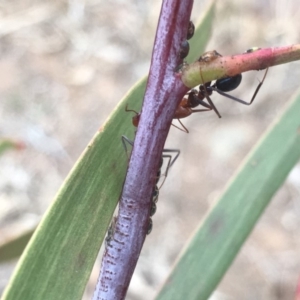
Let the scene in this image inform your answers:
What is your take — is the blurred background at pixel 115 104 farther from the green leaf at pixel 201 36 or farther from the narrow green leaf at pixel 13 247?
the green leaf at pixel 201 36

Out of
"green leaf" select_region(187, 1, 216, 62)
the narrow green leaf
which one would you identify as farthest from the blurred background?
"green leaf" select_region(187, 1, 216, 62)

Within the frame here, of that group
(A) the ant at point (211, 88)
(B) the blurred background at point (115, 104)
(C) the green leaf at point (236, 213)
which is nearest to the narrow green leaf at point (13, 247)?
(C) the green leaf at point (236, 213)

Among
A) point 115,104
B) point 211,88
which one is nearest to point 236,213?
point 211,88

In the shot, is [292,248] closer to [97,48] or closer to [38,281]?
[97,48]

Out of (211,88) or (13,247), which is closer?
(211,88)

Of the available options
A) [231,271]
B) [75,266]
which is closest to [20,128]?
[231,271]

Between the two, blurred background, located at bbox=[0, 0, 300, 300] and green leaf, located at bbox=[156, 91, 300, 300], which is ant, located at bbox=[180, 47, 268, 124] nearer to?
green leaf, located at bbox=[156, 91, 300, 300]

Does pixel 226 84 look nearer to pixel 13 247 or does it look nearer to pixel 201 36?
pixel 201 36

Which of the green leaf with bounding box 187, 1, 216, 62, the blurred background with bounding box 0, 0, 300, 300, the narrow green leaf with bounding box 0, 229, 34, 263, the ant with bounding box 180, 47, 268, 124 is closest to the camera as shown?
the ant with bounding box 180, 47, 268, 124
